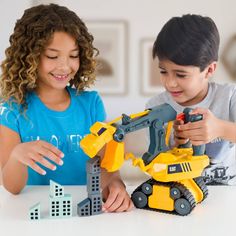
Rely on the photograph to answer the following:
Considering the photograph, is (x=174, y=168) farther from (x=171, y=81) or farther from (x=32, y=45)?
(x=32, y=45)

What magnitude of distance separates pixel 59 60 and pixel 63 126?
21cm

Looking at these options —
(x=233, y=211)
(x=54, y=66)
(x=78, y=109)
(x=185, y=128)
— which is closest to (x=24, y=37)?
(x=54, y=66)

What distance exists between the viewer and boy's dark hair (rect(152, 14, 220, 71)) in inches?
40.4

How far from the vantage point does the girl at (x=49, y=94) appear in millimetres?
1077

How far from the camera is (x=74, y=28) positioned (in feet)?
3.62

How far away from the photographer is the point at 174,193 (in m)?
0.88

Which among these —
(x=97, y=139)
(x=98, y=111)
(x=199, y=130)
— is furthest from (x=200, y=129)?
(x=98, y=111)

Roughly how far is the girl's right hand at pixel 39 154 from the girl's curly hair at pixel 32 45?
0.28 m

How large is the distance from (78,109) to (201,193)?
0.46m

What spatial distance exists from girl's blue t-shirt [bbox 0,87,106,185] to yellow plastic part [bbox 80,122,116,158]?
36cm

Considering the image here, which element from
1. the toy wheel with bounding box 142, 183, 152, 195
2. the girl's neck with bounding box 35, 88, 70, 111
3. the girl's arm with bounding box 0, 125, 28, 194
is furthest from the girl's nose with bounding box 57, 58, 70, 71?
the toy wheel with bounding box 142, 183, 152, 195

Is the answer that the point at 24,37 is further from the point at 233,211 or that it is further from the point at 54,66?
the point at 233,211

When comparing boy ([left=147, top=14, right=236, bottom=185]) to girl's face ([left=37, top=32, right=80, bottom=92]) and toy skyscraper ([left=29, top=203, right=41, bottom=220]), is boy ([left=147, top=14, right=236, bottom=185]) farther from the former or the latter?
toy skyscraper ([left=29, top=203, right=41, bottom=220])

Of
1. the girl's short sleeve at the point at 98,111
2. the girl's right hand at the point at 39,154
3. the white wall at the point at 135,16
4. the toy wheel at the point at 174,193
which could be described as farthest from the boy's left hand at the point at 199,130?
the white wall at the point at 135,16
